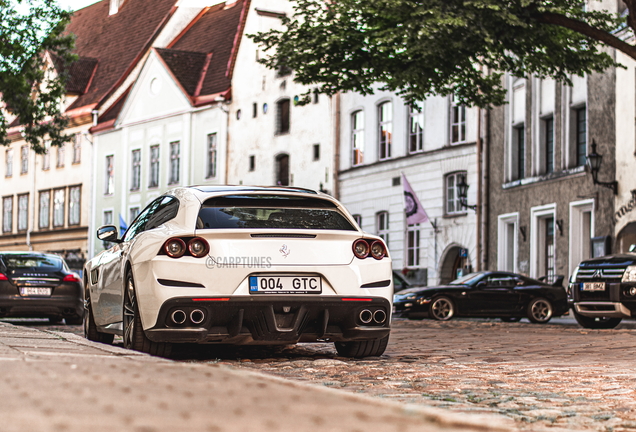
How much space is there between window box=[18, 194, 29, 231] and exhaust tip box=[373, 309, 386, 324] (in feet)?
203

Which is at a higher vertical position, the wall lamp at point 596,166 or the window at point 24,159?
the window at point 24,159

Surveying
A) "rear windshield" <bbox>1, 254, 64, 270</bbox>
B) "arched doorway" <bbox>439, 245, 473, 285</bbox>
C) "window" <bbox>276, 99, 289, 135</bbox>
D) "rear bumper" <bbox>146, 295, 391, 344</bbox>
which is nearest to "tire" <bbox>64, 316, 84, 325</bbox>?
"rear windshield" <bbox>1, 254, 64, 270</bbox>

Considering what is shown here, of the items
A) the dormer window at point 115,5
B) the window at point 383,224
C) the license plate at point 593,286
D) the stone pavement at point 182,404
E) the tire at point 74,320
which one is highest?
the dormer window at point 115,5

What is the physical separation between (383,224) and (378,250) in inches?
1256

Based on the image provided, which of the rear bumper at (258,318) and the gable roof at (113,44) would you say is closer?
the rear bumper at (258,318)

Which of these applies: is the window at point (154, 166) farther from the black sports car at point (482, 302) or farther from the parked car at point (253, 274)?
the parked car at point (253, 274)

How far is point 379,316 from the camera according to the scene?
999cm

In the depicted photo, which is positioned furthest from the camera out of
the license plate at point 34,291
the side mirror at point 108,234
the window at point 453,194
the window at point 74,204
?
the window at point 74,204

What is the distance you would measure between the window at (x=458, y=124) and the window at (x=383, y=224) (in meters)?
4.83

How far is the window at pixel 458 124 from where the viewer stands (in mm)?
37562

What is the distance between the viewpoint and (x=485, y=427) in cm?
422

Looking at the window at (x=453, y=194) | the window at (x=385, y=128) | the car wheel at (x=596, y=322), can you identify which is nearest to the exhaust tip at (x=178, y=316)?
the car wheel at (x=596, y=322)

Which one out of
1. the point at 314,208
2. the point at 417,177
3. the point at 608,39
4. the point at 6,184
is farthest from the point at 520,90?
the point at 6,184

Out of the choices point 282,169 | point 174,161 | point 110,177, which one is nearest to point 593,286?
point 282,169
